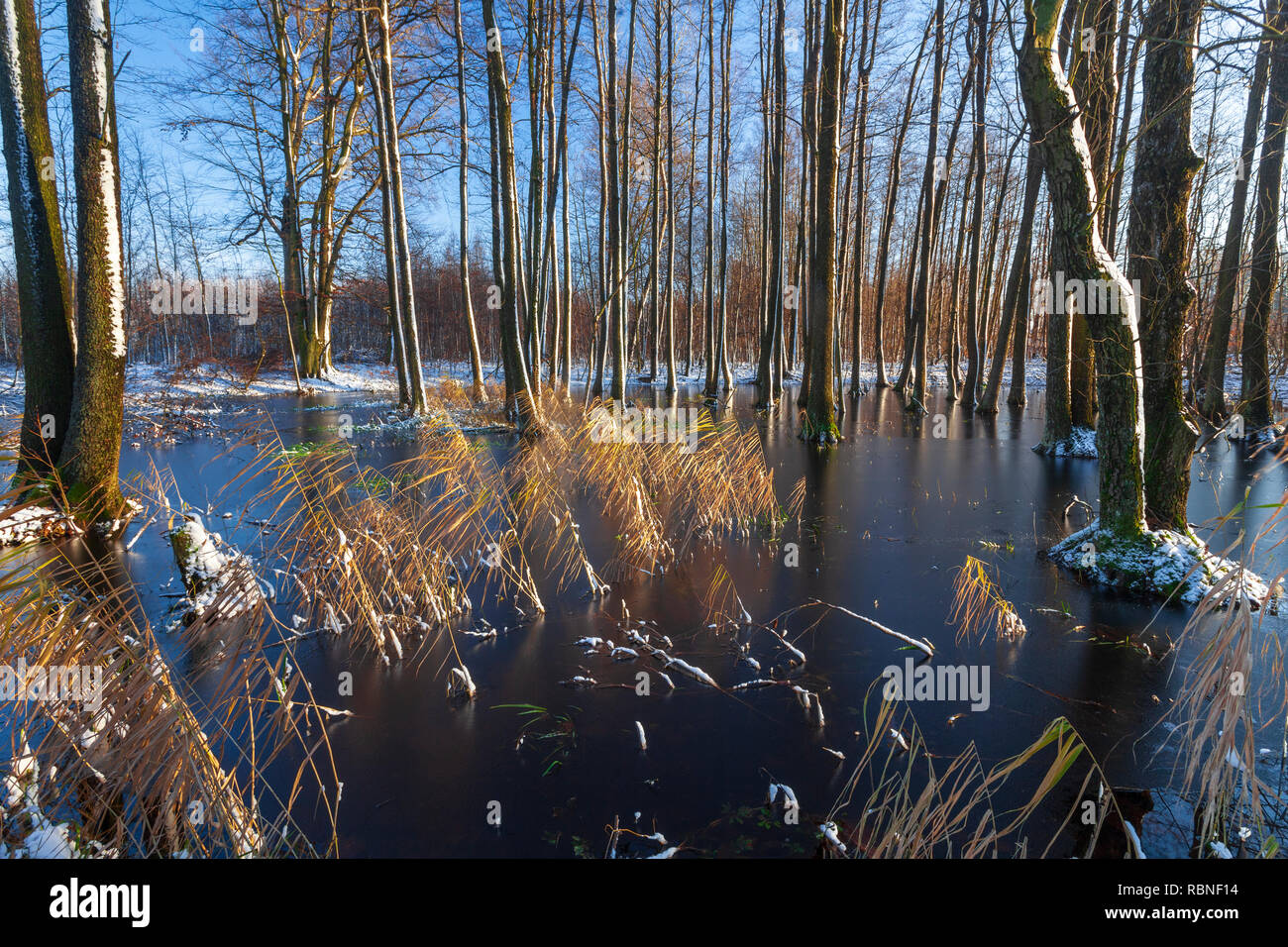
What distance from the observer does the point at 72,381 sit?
246 inches

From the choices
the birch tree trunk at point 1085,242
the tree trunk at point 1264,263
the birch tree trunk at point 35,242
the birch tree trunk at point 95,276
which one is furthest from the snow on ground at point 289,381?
the birch tree trunk at point 1085,242

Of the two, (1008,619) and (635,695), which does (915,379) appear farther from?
(635,695)

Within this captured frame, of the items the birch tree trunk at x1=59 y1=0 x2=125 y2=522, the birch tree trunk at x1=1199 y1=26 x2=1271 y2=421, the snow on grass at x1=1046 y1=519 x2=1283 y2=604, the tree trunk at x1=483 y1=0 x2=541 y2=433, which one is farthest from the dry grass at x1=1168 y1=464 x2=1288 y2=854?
the birch tree trunk at x1=1199 y1=26 x2=1271 y2=421

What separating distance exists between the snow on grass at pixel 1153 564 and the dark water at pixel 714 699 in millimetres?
197

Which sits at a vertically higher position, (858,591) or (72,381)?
(72,381)

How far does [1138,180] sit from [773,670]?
4769mm

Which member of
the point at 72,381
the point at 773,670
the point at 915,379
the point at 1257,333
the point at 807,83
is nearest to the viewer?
the point at 773,670

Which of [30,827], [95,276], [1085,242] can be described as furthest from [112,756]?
[1085,242]

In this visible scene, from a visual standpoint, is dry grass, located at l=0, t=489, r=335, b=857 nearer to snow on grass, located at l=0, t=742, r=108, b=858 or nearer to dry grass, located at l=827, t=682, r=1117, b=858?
snow on grass, located at l=0, t=742, r=108, b=858

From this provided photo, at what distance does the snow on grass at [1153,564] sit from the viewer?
182 inches

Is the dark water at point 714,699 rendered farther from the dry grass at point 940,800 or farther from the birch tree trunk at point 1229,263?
the birch tree trunk at point 1229,263
